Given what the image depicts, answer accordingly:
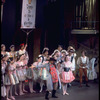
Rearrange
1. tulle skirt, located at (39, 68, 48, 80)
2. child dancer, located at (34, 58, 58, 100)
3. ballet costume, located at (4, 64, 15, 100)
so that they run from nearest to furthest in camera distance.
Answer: ballet costume, located at (4, 64, 15, 100) < child dancer, located at (34, 58, 58, 100) < tulle skirt, located at (39, 68, 48, 80)

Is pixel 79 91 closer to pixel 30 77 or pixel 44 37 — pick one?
pixel 30 77

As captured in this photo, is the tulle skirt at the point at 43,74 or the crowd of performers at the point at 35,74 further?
the tulle skirt at the point at 43,74

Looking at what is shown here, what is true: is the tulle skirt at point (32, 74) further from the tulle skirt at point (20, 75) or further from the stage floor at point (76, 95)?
the stage floor at point (76, 95)

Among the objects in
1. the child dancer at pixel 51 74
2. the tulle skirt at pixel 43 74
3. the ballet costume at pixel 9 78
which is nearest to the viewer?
the ballet costume at pixel 9 78

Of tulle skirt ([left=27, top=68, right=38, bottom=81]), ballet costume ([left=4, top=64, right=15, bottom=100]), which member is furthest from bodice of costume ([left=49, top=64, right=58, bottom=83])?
ballet costume ([left=4, top=64, right=15, bottom=100])

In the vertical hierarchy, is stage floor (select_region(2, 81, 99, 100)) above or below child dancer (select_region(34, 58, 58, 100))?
below

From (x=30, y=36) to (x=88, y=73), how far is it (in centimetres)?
415

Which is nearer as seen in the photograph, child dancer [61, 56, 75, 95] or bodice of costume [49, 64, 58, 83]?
bodice of costume [49, 64, 58, 83]

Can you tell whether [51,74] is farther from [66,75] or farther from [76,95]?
[76,95]

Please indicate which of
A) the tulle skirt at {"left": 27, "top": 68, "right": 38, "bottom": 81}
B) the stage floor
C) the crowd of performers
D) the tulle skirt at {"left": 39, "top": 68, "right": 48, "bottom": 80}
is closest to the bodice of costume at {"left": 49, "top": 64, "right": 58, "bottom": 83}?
the crowd of performers

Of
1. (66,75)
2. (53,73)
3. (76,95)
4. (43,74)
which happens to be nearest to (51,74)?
(53,73)

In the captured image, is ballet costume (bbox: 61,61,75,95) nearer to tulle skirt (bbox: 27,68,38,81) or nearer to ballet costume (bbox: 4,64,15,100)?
tulle skirt (bbox: 27,68,38,81)

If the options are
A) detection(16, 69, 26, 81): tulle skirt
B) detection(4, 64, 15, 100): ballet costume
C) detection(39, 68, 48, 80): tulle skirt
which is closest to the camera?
detection(4, 64, 15, 100): ballet costume

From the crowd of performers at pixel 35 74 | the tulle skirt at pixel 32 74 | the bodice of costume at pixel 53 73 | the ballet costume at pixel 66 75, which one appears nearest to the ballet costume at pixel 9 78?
the crowd of performers at pixel 35 74
